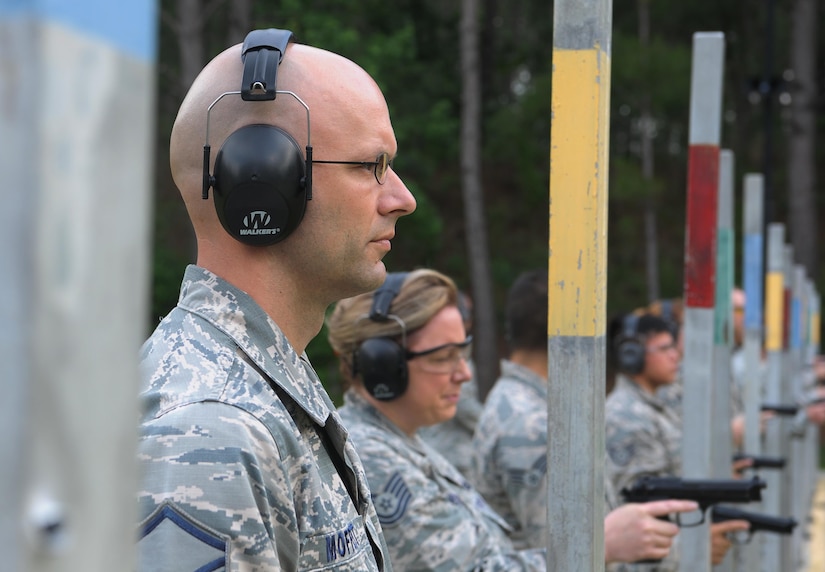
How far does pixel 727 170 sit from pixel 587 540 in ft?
8.90

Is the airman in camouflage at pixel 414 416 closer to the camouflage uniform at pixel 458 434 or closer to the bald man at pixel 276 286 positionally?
the bald man at pixel 276 286

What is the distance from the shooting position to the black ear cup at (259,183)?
154 centimetres

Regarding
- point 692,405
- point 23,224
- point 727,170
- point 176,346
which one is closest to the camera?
point 23,224

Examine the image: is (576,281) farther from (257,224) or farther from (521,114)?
(521,114)

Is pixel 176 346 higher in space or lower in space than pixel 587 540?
higher

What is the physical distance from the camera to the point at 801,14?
24.7 meters

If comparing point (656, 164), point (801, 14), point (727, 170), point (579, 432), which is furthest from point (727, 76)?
point (579, 432)

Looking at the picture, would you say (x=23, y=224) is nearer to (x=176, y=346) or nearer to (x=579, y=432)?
(x=176, y=346)

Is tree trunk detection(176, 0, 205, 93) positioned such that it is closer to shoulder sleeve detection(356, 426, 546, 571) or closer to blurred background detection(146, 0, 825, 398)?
blurred background detection(146, 0, 825, 398)

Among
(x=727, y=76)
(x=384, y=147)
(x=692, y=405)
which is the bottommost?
(x=692, y=405)

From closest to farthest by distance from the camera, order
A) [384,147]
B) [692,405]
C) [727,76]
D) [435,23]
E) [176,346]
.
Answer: [176,346] < [384,147] < [692,405] < [435,23] < [727,76]

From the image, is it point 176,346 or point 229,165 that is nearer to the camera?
point 176,346

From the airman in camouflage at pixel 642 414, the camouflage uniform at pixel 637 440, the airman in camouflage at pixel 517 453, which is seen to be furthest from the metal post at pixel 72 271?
the camouflage uniform at pixel 637 440

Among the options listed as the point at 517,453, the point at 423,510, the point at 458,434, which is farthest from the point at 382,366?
the point at 458,434
